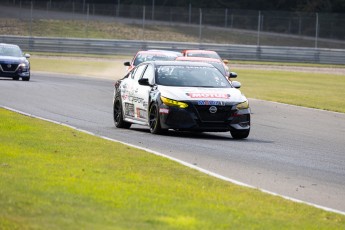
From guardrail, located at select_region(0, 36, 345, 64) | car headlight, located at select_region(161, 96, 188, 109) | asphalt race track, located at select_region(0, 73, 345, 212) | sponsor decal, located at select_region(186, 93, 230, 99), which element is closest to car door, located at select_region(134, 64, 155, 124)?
asphalt race track, located at select_region(0, 73, 345, 212)

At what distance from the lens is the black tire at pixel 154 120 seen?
1798 cm

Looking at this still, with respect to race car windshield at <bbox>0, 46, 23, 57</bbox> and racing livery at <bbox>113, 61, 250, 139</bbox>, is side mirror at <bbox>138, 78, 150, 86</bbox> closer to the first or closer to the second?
racing livery at <bbox>113, 61, 250, 139</bbox>

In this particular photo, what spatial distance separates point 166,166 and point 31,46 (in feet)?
163

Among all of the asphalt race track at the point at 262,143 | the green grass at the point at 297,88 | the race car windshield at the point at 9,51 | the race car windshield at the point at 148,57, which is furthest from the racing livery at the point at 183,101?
the race car windshield at the point at 9,51

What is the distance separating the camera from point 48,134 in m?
15.8

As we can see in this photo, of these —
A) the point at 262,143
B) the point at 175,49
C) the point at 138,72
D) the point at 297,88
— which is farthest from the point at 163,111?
the point at 175,49

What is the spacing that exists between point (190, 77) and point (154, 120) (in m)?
1.28

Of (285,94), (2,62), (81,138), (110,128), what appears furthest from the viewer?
(2,62)

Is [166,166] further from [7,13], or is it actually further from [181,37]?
[7,13]

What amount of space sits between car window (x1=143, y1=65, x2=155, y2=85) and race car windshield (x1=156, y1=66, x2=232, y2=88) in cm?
9

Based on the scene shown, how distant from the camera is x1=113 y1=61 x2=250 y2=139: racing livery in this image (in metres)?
17.7

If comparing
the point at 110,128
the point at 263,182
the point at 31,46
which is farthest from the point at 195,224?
the point at 31,46

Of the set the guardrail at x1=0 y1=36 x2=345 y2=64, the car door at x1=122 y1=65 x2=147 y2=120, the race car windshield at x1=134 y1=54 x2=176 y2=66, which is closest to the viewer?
the car door at x1=122 y1=65 x2=147 y2=120

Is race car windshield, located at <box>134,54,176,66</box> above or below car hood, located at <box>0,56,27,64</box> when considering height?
above
